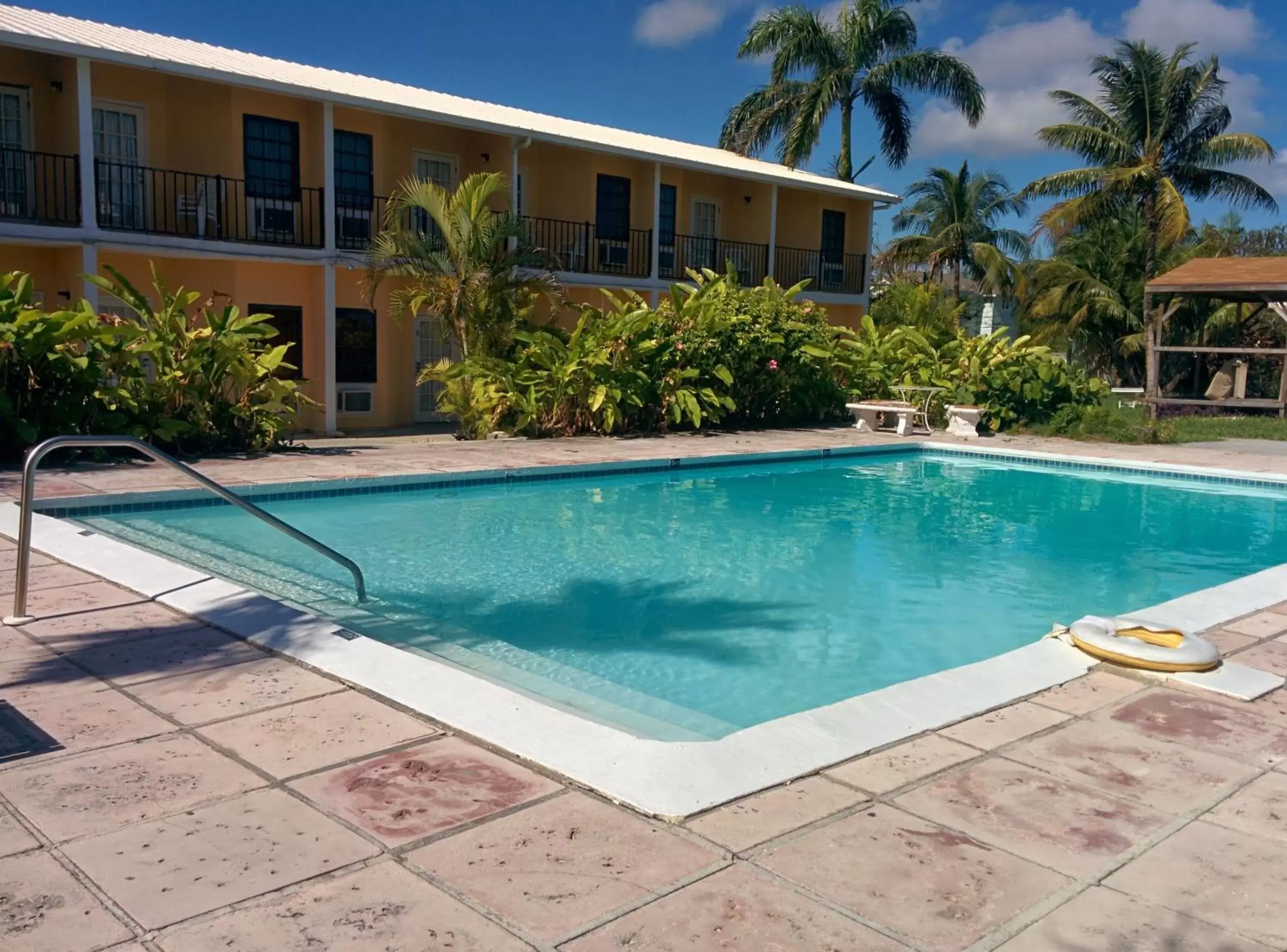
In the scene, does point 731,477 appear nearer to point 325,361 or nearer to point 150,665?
point 325,361

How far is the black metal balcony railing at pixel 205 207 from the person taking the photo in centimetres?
1548

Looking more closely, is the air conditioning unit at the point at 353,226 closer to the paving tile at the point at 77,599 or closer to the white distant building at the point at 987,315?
the paving tile at the point at 77,599

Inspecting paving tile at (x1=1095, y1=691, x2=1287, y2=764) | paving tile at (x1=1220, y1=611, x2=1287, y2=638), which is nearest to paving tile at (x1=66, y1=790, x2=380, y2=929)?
paving tile at (x1=1095, y1=691, x2=1287, y2=764)

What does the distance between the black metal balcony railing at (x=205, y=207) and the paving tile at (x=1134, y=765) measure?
45.5 ft

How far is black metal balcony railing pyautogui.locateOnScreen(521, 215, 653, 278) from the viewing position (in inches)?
812

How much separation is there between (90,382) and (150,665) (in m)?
7.54

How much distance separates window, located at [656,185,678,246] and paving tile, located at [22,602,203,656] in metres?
18.4

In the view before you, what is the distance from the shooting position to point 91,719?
4062 mm

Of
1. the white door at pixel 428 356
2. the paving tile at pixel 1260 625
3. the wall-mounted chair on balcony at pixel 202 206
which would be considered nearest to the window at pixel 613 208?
the white door at pixel 428 356

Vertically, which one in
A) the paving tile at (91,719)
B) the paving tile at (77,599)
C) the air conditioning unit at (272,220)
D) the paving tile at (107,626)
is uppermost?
the air conditioning unit at (272,220)

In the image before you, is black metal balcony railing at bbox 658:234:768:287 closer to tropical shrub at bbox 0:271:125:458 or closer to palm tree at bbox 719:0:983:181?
palm tree at bbox 719:0:983:181

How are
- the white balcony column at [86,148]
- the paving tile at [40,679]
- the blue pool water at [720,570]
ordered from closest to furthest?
the paving tile at [40,679]
the blue pool water at [720,570]
the white balcony column at [86,148]

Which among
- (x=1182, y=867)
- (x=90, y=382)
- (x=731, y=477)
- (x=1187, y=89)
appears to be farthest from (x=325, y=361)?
(x=1187, y=89)

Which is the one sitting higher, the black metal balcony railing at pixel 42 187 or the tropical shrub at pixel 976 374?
the black metal balcony railing at pixel 42 187
